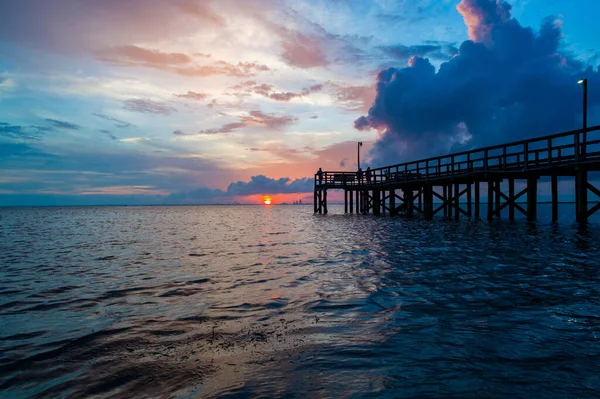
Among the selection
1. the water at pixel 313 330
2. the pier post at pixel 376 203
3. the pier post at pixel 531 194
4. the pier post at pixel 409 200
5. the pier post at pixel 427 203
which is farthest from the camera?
the pier post at pixel 376 203

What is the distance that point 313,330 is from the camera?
A: 491cm

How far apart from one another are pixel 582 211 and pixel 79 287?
22.8 metres

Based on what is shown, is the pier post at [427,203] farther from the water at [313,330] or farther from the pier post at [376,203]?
the water at [313,330]

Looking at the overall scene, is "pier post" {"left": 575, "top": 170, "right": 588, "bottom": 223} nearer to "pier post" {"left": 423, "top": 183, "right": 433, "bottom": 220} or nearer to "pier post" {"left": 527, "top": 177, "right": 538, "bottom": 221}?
"pier post" {"left": 527, "top": 177, "right": 538, "bottom": 221}

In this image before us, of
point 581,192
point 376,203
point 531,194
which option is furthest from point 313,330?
point 376,203

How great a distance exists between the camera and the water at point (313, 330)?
3.38 metres

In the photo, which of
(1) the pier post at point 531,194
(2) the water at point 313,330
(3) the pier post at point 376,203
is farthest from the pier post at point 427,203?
(2) the water at point 313,330

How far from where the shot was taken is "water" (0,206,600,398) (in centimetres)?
338

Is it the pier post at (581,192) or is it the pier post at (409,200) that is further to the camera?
the pier post at (409,200)

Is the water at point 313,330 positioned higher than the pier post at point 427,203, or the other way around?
the pier post at point 427,203

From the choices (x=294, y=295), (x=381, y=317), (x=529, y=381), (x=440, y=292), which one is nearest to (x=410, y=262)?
(x=440, y=292)

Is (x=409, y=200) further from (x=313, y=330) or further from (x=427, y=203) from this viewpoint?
(x=313, y=330)

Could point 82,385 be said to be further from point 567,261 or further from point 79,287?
point 567,261

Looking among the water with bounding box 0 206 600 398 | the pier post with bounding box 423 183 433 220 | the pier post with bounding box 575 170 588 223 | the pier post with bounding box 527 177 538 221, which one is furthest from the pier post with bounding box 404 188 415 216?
the water with bounding box 0 206 600 398
